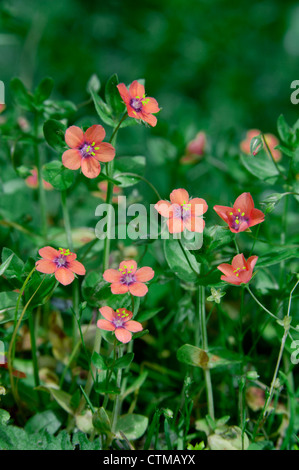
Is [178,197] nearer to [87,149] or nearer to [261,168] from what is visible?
[87,149]

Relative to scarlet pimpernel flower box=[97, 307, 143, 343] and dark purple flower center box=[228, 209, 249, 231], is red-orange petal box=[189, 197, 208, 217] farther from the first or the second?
scarlet pimpernel flower box=[97, 307, 143, 343]

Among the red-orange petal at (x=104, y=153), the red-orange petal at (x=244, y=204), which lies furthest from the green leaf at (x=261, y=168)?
the red-orange petal at (x=104, y=153)

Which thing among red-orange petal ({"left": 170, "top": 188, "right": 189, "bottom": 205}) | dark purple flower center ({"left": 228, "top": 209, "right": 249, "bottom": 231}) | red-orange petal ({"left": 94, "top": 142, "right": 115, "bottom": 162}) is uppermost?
red-orange petal ({"left": 94, "top": 142, "right": 115, "bottom": 162})

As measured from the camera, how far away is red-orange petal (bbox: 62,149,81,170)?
715 mm

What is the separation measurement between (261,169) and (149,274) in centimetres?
33

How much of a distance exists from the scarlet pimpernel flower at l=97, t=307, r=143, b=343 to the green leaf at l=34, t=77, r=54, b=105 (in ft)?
1.41

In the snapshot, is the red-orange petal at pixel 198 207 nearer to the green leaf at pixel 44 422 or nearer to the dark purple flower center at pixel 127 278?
the dark purple flower center at pixel 127 278

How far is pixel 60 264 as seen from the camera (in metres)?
0.72

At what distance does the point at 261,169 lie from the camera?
911 mm

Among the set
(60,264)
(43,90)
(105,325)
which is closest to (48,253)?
(60,264)

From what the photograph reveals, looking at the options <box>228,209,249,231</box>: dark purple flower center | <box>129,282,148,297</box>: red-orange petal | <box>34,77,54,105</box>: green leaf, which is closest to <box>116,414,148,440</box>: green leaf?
<box>129,282,148,297</box>: red-orange petal
